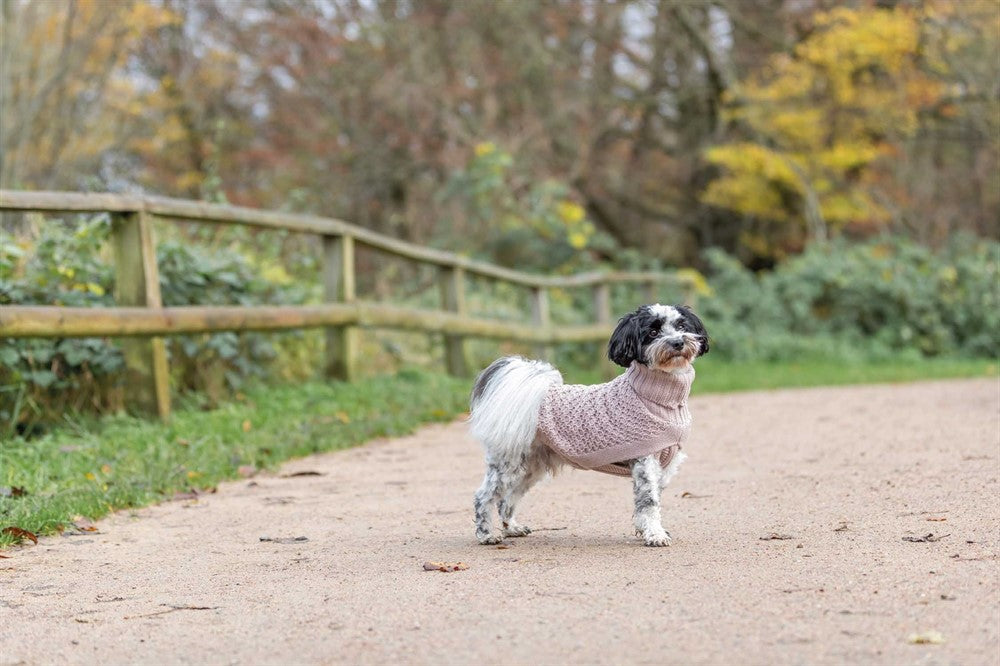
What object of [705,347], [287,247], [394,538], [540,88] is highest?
[540,88]

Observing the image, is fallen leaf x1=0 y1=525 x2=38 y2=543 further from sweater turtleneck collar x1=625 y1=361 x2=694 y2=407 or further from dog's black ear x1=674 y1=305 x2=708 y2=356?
dog's black ear x1=674 y1=305 x2=708 y2=356

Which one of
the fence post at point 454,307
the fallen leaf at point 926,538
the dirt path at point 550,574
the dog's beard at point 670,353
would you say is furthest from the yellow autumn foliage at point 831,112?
the fallen leaf at point 926,538

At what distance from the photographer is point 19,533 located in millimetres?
5957

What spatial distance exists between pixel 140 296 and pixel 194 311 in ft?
1.23

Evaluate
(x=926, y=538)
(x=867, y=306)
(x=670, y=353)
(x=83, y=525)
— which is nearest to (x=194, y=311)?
(x=83, y=525)

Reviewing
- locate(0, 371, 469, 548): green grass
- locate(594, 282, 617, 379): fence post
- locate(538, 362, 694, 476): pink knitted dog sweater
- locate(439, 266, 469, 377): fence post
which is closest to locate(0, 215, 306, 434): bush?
locate(0, 371, 469, 548): green grass

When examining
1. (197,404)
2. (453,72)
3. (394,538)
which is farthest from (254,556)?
(453,72)

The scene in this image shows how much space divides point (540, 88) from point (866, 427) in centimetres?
1277

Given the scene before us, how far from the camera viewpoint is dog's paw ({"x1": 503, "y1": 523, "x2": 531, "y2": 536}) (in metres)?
5.83

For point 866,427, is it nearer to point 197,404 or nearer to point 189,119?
point 197,404

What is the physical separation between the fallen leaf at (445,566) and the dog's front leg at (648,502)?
76cm

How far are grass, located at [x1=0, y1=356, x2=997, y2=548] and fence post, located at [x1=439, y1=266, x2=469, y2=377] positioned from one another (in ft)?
1.32

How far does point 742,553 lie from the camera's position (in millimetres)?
5160

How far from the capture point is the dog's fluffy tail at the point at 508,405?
5.55 metres
